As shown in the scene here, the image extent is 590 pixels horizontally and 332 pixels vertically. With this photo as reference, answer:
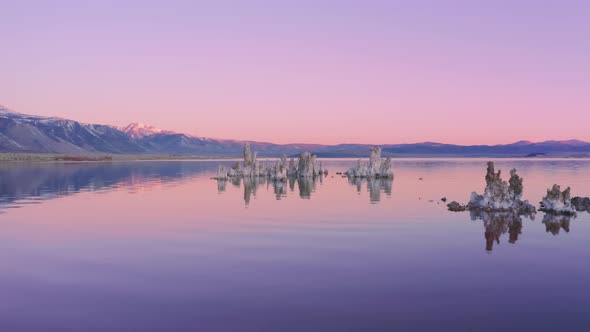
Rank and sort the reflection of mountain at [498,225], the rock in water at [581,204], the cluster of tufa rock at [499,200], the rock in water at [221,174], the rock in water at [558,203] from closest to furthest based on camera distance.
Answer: the reflection of mountain at [498,225], the rock in water at [558,203], the cluster of tufa rock at [499,200], the rock in water at [581,204], the rock in water at [221,174]

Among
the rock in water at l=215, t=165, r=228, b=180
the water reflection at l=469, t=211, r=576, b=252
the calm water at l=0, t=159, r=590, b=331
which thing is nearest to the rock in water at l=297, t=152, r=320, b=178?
the rock in water at l=215, t=165, r=228, b=180

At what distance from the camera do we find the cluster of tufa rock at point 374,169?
113375mm

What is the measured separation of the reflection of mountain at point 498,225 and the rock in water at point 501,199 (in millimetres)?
1718

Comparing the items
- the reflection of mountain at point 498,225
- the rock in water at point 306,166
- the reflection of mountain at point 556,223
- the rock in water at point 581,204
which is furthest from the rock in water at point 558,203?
the rock in water at point 306,166

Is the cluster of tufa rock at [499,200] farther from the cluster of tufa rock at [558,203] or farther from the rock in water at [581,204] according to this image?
the rock in water at [581,204]

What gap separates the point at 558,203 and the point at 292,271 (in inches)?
1348

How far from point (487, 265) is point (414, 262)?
352cm

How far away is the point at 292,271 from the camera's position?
25.0 metres

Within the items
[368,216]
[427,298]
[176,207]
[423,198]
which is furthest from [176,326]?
[423,198]

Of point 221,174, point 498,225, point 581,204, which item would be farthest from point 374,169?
point 498,225

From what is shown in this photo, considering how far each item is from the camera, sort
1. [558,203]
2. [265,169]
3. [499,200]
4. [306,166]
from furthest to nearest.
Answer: [265,169] → [306,166] → [499,200] → [558,203]

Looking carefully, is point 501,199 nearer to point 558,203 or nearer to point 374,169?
point 558,203

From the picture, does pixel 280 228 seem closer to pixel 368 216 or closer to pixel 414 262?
pixel 368 216

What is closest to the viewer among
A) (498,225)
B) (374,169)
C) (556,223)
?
(498,225)
